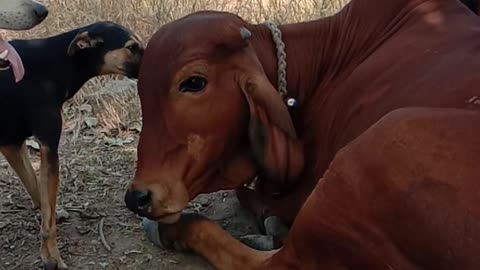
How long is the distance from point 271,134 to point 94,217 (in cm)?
90

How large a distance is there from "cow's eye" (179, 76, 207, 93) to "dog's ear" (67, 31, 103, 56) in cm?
91

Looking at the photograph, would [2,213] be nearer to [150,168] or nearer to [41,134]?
[41,134]

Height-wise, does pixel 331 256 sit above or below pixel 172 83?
below

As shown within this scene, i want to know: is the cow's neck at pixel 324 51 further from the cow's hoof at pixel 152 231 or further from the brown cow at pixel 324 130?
the cow's hoof at pixel 152 231

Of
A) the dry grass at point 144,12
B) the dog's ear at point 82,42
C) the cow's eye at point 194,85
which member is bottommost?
the dry grass at point 144,12

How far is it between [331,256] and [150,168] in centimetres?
64

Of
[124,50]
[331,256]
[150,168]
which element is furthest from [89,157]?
[331,256]

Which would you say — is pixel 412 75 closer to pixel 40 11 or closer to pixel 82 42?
pixel 82 42

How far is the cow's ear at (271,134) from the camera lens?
284cm

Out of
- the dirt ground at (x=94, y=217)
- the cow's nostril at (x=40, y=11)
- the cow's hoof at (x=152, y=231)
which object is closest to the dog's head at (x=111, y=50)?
the cow's nostril at (x=40, y=11)

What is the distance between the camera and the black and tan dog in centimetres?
327

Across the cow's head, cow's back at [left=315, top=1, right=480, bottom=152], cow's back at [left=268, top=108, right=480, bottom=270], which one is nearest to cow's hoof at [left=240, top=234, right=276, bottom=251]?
the cow's head

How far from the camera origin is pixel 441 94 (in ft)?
8.59

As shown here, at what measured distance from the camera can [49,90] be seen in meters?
3.42
